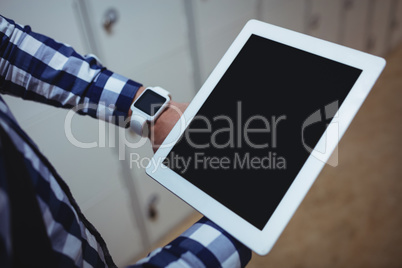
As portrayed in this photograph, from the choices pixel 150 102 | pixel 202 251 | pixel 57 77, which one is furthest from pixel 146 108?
pixel 202 251

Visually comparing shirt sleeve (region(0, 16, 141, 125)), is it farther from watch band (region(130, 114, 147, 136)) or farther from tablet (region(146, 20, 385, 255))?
tablet (region(146, 20, 385, 255))

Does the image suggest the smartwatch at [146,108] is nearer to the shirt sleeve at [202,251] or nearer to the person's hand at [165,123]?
the person's hand at [165,123]

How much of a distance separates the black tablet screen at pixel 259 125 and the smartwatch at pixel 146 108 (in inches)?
4.7

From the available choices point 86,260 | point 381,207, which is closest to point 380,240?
point 381,207

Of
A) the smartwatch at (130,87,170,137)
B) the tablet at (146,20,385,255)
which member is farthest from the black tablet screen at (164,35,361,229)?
the smartwatch at (130,87,170,137)

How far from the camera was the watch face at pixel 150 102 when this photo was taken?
758 millimetres

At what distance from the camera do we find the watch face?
29.8 inches

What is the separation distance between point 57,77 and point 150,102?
208 mm

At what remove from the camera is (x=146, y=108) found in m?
0.76

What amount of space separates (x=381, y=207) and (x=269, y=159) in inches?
52.6

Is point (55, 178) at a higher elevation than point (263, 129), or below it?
below

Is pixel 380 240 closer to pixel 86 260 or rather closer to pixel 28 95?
pixel 86 260

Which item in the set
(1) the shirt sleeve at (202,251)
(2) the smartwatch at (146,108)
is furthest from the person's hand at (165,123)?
(1) the shirt sleeve at (202,251)

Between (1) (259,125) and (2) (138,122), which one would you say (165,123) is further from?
(1) (259,125)
